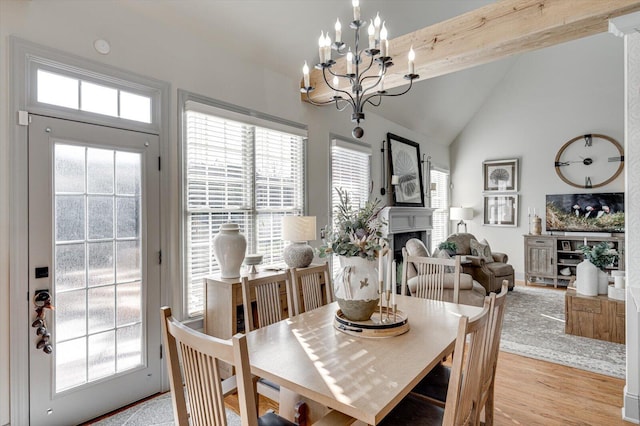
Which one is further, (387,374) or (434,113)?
(434,113)

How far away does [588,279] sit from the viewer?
392cm

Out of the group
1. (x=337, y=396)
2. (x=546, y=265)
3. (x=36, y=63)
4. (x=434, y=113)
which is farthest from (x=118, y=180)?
(x=546, y=265)

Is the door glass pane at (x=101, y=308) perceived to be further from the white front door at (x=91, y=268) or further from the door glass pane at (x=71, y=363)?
the door glass pane at (x=71, y=363)

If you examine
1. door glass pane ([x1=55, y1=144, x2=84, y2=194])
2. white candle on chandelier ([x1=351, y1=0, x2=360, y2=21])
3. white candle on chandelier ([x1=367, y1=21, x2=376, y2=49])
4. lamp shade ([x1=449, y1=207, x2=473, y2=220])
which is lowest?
lamp shade ([x1=449, y1=207, x2=473, y2=220])

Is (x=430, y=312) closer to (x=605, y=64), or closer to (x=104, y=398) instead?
(x=104, y=398)

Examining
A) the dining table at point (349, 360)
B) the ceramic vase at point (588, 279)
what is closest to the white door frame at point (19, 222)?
the dining table at point (349, 360)

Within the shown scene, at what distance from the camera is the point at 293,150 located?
408 centimetres

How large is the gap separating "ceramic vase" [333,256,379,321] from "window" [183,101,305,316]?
168 centimetres

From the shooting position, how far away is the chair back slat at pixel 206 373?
0.98 meters

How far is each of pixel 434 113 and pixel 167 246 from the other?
5.49m

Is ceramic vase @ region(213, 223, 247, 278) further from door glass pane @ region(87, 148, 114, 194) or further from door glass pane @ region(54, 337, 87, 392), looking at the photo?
door glass pane @ region(54, 337, 87, 392)

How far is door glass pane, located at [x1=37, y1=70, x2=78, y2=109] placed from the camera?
88.0 inches

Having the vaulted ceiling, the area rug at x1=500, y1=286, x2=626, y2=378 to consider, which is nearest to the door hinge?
the vaulted ceiling

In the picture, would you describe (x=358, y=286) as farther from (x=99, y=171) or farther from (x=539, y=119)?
(x=539, y=119)
